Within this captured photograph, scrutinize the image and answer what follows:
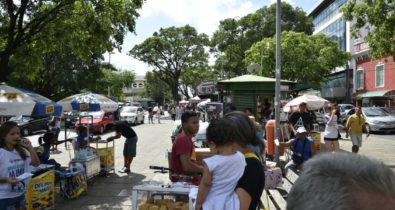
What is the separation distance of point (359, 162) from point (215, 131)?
2.21 m

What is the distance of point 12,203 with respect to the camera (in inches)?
218

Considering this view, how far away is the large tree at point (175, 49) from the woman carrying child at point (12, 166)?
54.7 m

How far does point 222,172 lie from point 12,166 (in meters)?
3.32

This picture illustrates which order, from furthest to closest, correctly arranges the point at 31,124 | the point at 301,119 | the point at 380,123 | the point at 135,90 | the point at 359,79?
the point at 135,90 < the point at 359,79 < the point at 380,123 < the point at 31,124 < the point at 301,119

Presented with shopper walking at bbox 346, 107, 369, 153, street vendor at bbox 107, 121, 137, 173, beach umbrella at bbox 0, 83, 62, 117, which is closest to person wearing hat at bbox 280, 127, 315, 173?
street vendor at bbox 107, 121, 137, 173

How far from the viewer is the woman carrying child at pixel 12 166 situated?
17.8ft

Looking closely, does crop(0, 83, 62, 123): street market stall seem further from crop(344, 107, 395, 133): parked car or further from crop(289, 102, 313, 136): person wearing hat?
crop(344, 107, 395, 133): parked car

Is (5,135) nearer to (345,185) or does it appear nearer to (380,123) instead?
(345,185)

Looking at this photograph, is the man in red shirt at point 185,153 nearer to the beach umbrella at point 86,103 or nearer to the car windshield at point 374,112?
the beach umbrella at point 86,103

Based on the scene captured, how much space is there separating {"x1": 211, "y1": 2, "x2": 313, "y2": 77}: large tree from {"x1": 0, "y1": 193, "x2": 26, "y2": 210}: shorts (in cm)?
4706

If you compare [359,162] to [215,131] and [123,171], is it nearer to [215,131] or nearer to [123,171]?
[215,131]

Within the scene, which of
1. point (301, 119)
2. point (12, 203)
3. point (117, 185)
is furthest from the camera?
point (301, 119)

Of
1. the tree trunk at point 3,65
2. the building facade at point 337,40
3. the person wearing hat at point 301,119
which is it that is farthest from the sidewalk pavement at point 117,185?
the building facade at point 337,40

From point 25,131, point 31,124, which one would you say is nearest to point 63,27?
point 25,131
